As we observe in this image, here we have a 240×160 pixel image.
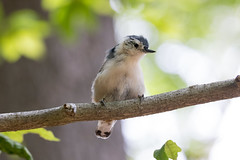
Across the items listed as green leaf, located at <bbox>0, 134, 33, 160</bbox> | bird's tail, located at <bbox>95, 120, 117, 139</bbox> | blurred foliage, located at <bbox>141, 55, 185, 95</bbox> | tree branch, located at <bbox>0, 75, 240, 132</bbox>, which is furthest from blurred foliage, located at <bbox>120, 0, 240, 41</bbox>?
green leaf, located at <bbox>0, 134, 33, 160</bbox>

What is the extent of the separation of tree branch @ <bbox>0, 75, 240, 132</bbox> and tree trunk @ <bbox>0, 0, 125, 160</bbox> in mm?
1958

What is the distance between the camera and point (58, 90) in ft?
15.2

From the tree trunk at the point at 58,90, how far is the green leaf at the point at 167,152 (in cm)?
267

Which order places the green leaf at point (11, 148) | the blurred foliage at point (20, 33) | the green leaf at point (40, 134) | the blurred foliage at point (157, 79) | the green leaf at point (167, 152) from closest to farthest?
the green leaf at point (11, 148) < the green leaf at point (167, 152) < the green leaf at point (40, 134) < the blurred foliage at point (20, 33) < the blurred foliage at point (157, 79)

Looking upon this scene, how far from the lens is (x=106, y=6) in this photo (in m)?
4.02

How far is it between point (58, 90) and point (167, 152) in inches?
117

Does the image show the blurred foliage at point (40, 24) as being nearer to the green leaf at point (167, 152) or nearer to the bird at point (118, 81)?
the bird at point (118, 81)

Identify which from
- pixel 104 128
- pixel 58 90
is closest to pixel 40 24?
pixel 58 90

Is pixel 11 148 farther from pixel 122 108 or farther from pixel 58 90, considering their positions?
pixel 58 90

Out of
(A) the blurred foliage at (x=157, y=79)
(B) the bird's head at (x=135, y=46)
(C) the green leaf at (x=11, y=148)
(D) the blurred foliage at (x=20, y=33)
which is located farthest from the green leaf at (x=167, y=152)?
(A) the blurred foliage at (x=157, y=79)

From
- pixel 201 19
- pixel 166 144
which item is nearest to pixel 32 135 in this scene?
pixel 166 144

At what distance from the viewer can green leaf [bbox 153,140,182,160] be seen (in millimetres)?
1808

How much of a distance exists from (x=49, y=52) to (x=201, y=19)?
3.48 m

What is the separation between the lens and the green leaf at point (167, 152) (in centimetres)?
181
